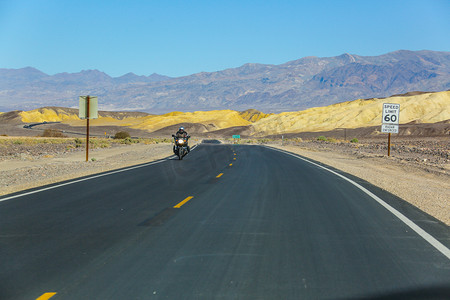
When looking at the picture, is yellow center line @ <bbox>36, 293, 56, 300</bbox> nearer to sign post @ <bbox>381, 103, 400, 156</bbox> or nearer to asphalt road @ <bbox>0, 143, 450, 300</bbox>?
asphalt road @ <bbox>0, 143, 450, 300</bbox>

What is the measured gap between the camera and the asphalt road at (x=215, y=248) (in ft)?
18.6

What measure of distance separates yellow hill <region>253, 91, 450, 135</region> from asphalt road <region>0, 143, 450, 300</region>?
370 ft

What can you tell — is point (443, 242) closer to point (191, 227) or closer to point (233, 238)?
point (233, 238)

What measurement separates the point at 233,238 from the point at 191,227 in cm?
112

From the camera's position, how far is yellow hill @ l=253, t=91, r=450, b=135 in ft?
406

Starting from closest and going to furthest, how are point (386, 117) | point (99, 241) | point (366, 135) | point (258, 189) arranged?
point (99, 241) < point (258, 189) < point (386, 117) < point (366, 135)

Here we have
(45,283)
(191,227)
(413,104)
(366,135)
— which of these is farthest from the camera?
(413,104)

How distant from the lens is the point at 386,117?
33.2 m

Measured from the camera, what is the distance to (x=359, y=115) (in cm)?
13412

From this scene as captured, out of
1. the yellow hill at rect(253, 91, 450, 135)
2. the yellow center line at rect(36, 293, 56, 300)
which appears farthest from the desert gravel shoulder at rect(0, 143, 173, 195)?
the yellow hill at rect(253, 91, 450, 135)

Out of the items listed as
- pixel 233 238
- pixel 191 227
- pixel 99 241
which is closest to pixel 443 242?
pixel 233 238

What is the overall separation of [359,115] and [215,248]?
132 meters

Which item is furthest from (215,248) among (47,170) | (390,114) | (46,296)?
(390,114)

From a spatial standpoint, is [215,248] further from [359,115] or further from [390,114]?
[359,115]
